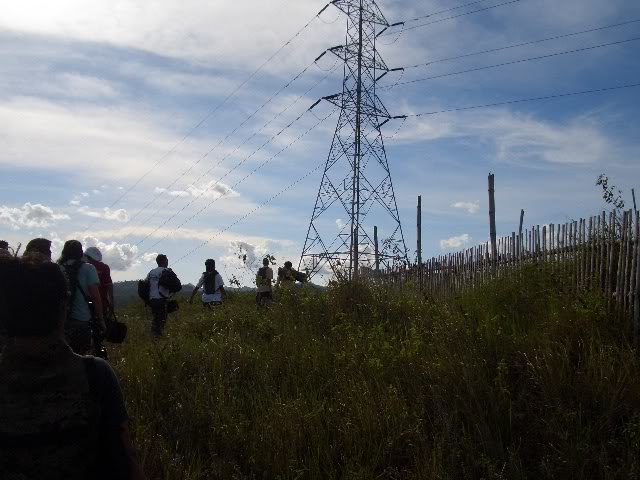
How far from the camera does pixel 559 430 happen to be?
6004 millimetres

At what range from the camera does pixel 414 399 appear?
6867 mm

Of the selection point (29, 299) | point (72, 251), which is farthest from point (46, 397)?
point (72, 251)

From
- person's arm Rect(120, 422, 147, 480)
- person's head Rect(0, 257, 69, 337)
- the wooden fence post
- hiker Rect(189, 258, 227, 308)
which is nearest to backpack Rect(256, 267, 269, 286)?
hiker Rect(189, 258, 227, 308)

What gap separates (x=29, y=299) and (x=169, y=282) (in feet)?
30.6

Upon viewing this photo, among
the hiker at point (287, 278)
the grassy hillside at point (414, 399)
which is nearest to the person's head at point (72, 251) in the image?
the grassy hillside at point (414, 399)

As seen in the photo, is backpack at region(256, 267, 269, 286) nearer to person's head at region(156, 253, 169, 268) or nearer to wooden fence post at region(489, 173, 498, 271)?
person's head at region(156, 253, 169, 268)

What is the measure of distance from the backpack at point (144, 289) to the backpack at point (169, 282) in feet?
0.79

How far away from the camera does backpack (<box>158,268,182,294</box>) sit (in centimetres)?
1170

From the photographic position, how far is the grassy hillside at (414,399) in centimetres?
586

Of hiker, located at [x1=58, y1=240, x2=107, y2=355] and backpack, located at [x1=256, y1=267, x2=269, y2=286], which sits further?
backpack, located at [x1=256, y1=267, x2=269, y2=286]

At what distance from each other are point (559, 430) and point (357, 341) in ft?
10.7

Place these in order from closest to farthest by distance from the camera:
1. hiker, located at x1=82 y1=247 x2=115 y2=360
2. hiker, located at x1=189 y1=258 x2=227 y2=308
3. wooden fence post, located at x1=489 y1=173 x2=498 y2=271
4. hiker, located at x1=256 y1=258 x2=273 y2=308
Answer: hiker, located at x1=82 y1=247 x2=115 y2=360
wooden fence post, located at x1=489 y1=173 x2=498 y2=271
hiker, located at x1=189 y1=258 x2=227 y2=308
hiker, located at x1=256 y1=258 x2=273 y2=308

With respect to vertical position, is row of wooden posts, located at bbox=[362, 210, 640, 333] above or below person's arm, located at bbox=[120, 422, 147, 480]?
above

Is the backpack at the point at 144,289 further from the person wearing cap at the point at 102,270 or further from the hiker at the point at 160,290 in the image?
the person wearing cap at the point at 102,270
